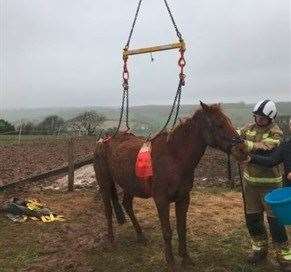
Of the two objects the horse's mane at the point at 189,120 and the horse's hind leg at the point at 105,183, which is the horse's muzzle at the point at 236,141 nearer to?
the horse's mane at the point at 189,120

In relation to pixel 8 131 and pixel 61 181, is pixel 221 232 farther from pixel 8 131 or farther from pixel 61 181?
pixel 8 131

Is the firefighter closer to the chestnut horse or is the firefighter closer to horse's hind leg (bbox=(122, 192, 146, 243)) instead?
the chestnut horse

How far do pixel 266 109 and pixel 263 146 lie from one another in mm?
470

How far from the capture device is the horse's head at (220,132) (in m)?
5.81

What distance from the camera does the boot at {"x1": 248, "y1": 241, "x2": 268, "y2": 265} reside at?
6.62 meters

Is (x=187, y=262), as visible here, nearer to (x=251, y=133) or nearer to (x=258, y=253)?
(x=258, y=253)

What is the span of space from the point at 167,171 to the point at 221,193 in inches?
225

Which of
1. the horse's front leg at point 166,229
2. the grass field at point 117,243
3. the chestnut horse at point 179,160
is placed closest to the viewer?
the chestnut horse at point 179,160

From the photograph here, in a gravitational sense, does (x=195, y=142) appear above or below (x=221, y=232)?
above

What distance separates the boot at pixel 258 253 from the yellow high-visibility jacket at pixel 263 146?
2.97ft

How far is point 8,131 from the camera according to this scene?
111 ft

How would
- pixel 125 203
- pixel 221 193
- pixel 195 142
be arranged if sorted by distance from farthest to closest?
pixel 221 193 < pixel 125 203 < pixel 195 142

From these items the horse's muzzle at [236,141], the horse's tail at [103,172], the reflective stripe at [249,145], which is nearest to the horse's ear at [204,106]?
the horse's muzzle at [236,141]

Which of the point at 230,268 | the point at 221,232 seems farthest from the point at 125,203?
the point at 230,268
